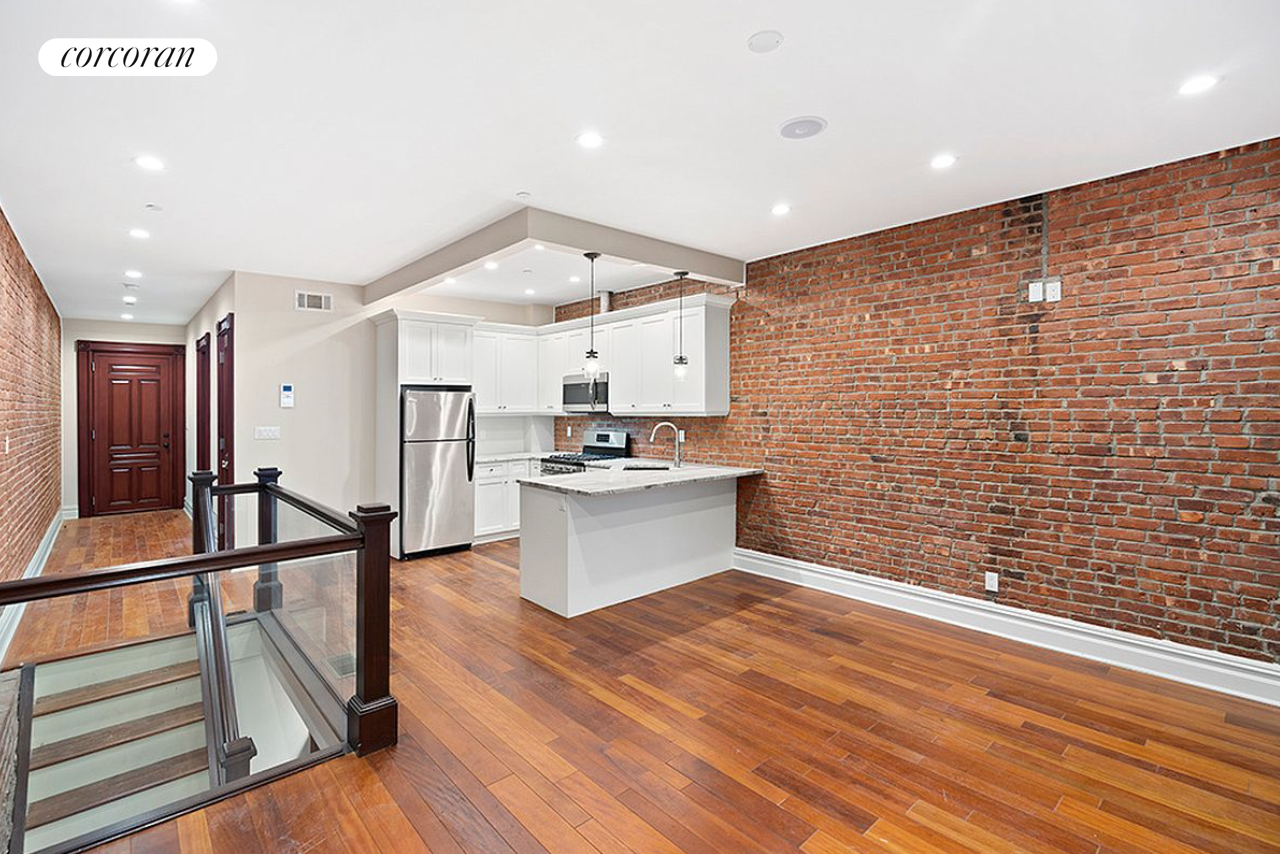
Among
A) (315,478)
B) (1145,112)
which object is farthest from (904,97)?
(315,478)

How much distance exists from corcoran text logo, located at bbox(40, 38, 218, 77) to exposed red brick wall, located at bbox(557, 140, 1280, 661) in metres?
4.15

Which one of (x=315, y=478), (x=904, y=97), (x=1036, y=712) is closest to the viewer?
(x=904, y=97)

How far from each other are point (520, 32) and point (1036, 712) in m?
3.78

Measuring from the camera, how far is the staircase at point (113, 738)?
3234 mm

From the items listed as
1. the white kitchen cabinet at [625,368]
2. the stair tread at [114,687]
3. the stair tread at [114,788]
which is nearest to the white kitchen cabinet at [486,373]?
the white kitchen cabinet at [625,368]

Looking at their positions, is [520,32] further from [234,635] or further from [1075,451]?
[234,635]

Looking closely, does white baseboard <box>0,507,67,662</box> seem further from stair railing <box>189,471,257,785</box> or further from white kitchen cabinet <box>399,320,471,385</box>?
white kitchen cabinet <box>399,320,471,385</box>

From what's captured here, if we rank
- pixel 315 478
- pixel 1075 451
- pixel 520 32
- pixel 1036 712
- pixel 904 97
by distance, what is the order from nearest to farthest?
1. pixel 520 32
2. pixel 904 97
3. pixel 1036 712
4. pixel 1075 451
5. pixel 315 478

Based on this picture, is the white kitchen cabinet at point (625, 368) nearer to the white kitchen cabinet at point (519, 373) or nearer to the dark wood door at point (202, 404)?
the white kitchen cabinet at point (519, 373)

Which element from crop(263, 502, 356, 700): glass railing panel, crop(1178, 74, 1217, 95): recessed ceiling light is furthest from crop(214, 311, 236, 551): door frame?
crop(1178, 74, 1217, 95): recessed ceiling light

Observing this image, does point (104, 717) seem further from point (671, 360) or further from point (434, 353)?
point (671, 360)

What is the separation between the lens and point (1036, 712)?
298 cm

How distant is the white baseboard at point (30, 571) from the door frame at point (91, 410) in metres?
0.51

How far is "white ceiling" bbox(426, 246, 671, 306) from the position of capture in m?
5.26
